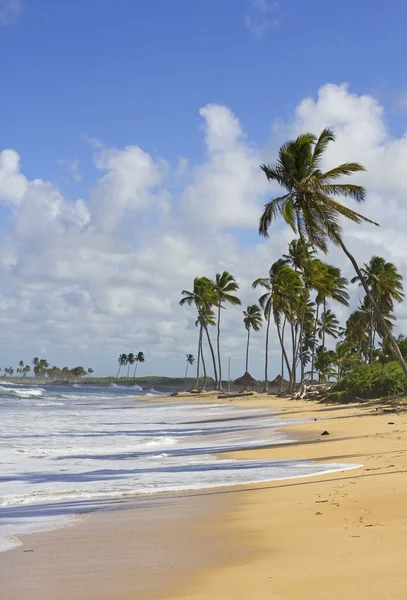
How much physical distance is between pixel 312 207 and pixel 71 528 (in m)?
20.2

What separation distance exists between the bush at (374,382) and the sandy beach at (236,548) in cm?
2335

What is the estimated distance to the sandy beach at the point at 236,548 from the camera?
4793 millimetres

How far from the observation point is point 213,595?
4.64 meters

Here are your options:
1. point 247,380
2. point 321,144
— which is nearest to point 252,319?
point 247,380

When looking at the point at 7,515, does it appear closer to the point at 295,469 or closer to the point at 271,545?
the point at 271,545

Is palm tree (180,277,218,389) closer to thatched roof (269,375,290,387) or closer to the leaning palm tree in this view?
thatched roof (269,375,290,387)

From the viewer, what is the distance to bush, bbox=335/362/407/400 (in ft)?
108

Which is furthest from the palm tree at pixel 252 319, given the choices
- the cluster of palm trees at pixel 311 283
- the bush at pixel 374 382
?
the bush at pixel 374 382

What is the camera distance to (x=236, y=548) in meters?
6.26

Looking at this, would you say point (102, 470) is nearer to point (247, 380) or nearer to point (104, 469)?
point (104, 469)

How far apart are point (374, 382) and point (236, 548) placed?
2996 cm

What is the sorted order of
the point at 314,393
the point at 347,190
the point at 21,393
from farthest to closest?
the point at 21,393 < the point at 314,393 < the point at 347,190

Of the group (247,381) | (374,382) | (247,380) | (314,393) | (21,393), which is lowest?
(21,393)

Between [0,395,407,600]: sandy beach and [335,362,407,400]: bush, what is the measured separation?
23.4 metres
